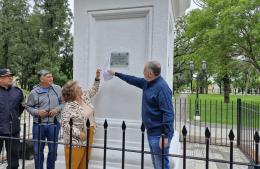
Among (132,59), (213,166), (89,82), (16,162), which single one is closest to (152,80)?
(132,59)

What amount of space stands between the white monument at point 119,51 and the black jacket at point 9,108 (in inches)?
49.2

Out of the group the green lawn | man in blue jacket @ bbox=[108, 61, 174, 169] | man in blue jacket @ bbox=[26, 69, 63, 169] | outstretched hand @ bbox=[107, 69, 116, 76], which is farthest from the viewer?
the green lawn

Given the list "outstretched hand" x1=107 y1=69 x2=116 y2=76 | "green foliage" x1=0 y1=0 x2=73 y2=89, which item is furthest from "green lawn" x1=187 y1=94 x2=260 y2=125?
"green foliage" x1=0 y1=0 x2=73 y2=89

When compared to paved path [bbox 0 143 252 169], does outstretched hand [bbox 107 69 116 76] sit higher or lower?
higher

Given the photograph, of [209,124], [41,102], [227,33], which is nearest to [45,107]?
[41,102]

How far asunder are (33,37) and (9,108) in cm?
2941

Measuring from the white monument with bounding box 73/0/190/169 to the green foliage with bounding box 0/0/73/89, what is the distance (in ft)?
85.7

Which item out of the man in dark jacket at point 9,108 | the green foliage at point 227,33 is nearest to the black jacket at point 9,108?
the man in dark jacket at point 9,108

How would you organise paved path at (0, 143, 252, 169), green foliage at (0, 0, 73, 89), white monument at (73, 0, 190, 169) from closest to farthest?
white monument at (73, 0, 190, 169) → paved path at (0, 143, 252, 169) → green foliage at (0, 0, 73, 89)

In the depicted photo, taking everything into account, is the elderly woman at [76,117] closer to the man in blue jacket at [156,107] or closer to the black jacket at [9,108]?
the man in blue jacket at [156,107]

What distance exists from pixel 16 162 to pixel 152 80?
10.2 ft

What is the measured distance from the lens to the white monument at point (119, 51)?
430 cm

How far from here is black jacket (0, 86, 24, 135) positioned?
485 centimetres

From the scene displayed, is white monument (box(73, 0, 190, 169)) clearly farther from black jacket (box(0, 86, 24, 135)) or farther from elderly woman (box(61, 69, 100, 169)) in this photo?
black jacket (box(0, 86, 24, 135))
